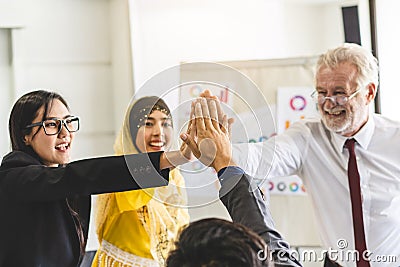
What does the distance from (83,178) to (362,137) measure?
99 cm

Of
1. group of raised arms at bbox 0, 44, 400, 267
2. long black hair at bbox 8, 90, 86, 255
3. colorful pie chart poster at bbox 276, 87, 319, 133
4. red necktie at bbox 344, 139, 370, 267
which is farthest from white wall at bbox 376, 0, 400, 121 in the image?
long black hair at bbox 8, 90, 86, 255

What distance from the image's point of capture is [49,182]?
153 cm

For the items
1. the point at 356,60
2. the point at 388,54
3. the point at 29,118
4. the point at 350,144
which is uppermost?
the point at 388,54

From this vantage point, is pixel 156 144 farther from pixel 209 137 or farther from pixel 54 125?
pixel 209 137

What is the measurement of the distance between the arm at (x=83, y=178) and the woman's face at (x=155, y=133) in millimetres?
132

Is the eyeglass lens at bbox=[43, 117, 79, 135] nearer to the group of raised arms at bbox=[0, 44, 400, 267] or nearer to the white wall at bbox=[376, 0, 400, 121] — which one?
the group of raised arms at bbox=[0, 44, 400, 267]

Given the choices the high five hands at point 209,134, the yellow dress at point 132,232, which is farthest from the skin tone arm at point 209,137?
the yellow dress at point 132,232

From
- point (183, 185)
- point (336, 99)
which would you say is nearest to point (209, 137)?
point (183, 185)

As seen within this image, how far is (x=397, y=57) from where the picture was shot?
3209 mm

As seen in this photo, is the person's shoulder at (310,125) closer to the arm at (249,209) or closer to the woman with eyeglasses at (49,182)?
the woman with eyeglasses at (49,182)

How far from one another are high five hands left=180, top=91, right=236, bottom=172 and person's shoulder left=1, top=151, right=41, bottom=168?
562 millimetres

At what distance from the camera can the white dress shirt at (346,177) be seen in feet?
6.73

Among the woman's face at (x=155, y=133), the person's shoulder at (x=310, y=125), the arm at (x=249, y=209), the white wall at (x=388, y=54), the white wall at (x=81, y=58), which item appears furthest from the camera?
the white wall at (x=81, y=58)

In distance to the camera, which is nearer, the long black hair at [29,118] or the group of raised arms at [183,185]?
the group of raised arms at [183,185]
